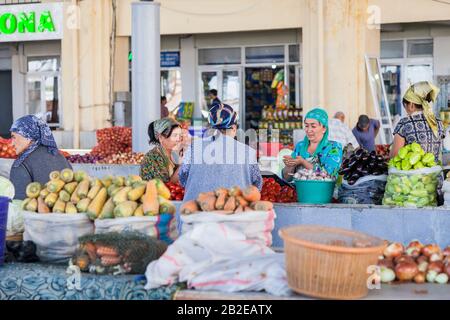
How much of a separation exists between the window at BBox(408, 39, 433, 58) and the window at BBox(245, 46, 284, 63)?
3.11 m

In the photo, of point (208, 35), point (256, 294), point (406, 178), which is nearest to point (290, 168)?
point (406, 178)

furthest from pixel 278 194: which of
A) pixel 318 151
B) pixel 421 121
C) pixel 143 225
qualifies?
pixel 143 225

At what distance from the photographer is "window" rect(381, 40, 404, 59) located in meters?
17.5

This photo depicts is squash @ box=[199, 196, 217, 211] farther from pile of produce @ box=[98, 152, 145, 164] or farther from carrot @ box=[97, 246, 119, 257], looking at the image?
pile of produce @ box=[98, 152, 145, 164]

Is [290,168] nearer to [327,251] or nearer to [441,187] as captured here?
[441,187]

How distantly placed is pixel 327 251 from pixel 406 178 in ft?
8.57

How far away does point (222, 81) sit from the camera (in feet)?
60.9

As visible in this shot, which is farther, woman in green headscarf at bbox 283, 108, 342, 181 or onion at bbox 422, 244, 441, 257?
woman in green headscarf at bbox 283, 108, 342, 181

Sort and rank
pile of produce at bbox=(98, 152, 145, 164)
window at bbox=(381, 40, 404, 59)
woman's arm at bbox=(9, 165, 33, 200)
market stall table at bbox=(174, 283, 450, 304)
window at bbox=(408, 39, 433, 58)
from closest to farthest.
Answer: market stall table at bbox=(174, 283, 450, 304)
woman's arm at bbox=(9, 165, 33, 200)
pile of produce at bbox=(98, 152, 145, 164)
window at bbox=(408, 39, 433, 58)
window at bbox=(381, 40, 404, 59)

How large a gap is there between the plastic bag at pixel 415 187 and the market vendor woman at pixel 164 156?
6.01 ft

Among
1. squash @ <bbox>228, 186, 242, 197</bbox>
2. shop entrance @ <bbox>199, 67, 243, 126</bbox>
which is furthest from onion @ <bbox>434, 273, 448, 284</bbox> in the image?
shop entrance @ <bbox>199, 67, 243, 126</bbox>

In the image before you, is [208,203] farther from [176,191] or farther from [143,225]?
[176,191]

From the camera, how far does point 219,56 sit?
1852 cm

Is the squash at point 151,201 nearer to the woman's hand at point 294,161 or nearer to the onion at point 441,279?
the onion at point 441,279
